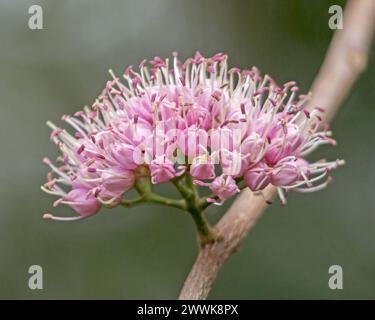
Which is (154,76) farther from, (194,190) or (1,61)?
(1,61)

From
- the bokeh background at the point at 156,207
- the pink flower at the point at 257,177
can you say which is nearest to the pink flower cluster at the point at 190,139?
the pink flower at the point at 257,177

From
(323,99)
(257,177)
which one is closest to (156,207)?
(323,99)

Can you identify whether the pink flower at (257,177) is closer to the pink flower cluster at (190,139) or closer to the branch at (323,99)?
the pink flower cluster at (190,139)

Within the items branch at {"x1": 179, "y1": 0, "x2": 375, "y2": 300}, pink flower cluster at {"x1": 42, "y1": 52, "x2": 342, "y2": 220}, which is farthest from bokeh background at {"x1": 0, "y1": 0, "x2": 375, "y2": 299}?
pink flower cluster at {"x1": 42, "y1": 52, "x2": 342, "y2": 220}

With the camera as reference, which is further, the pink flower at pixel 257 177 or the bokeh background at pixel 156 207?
the bokeh background at pixel 156 207

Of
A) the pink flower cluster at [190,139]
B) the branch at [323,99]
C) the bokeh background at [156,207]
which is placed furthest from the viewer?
the bokeh background at [156,207]

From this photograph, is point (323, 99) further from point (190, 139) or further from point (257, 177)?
A: point (190, 139)

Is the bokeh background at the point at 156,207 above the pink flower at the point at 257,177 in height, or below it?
below
